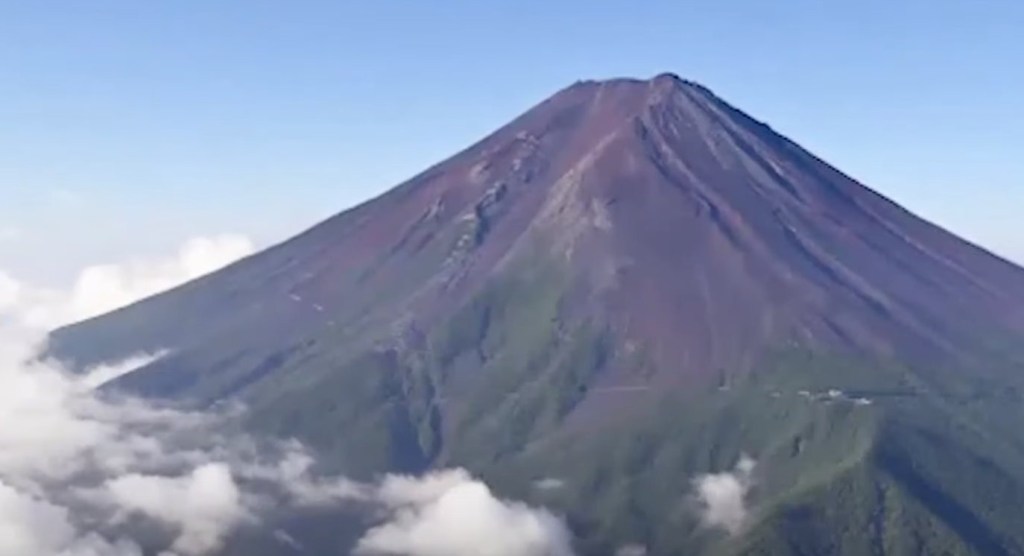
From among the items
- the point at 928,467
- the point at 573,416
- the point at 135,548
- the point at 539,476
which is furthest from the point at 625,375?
the point at 135,548

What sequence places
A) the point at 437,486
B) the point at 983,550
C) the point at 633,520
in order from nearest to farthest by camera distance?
the point at 983,550 → the point at 633,520 → the point at 437,486

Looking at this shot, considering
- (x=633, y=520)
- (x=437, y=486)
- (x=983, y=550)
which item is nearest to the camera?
(x=983, y=550)

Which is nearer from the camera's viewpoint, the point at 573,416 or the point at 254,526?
the point at 254,526

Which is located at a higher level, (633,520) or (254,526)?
(254,526)

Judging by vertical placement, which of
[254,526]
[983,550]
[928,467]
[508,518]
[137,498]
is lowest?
[983,550]

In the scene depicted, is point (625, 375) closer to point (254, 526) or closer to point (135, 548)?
point (254, 526)

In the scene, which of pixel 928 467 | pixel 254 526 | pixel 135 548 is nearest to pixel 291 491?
pixel 254 526

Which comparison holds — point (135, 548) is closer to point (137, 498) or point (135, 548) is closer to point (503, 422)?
point (137, 498)

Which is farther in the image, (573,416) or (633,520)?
(573,416)

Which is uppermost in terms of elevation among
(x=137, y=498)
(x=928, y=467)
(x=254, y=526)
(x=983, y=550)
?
(x=137, y=498)
